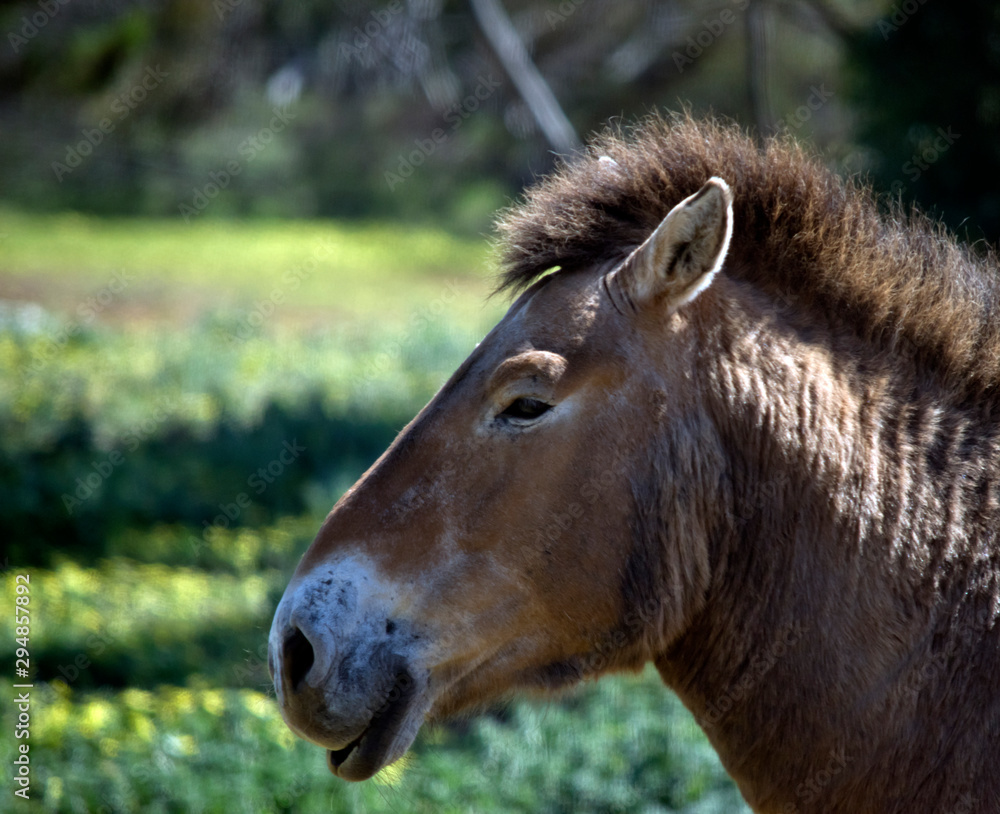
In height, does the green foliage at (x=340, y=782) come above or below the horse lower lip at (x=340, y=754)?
below

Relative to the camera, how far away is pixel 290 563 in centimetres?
666

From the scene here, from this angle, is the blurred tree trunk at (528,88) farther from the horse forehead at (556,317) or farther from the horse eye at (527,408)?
the horse eye at (527,408)

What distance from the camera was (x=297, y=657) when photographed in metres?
2.25

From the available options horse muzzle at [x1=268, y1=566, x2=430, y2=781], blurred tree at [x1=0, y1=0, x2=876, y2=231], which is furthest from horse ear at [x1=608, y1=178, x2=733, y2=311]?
blurred tree at [x1=0, y1=0, x2=876, y2=231]

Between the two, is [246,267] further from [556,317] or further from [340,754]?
[340,754]

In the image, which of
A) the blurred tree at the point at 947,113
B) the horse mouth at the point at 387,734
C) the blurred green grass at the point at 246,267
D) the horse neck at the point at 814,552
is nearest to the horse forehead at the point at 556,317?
the horse neck at the point at 814,552

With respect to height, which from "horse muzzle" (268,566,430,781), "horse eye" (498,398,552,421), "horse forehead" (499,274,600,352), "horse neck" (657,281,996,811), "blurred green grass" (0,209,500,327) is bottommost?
"blurred green grass" (0,209,500,327)

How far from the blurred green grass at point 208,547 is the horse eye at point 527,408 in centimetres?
81

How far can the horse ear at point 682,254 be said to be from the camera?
2189mm

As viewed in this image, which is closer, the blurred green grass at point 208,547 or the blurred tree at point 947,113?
the blurred green grass at point 208,547

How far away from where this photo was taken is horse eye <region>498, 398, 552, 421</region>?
2359 millimetres

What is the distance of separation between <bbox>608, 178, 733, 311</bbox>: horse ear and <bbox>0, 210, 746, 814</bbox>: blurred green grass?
3.78 feet

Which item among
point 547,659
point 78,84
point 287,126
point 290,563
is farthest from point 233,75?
point 547,659

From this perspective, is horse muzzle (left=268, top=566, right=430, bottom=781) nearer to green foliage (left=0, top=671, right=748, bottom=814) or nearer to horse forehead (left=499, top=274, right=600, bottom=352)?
horse forehead (left=499, top=274, right=600, bottom=352)
